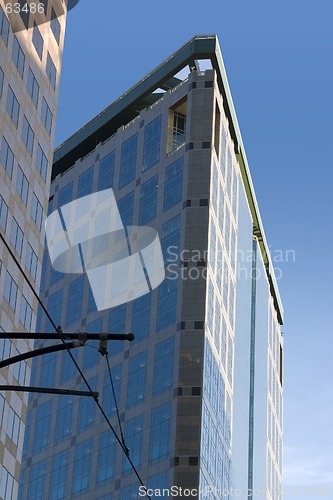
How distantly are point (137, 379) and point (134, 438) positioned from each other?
21.6 ft

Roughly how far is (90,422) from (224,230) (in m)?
27.9

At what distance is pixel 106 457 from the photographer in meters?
117

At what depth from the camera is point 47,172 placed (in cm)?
6675

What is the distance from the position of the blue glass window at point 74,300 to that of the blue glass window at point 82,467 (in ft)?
58.2

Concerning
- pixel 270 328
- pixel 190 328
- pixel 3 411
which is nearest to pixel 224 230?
pixel 190 328

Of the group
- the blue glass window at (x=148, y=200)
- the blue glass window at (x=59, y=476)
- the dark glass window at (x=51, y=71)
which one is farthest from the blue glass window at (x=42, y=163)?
the blue glass window at (x=59, y=476)

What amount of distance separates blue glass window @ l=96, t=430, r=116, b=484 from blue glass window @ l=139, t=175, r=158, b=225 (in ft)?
83.6

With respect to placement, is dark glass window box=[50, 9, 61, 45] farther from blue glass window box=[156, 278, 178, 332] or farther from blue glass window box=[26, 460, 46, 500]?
blue glass window box=[26, 460, 46, 500]

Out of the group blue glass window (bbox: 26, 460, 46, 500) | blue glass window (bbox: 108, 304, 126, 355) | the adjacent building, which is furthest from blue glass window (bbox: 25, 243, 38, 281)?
blue glass window (bbox: 26, 460, 46, 500)

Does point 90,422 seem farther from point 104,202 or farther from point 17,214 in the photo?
point 17,214

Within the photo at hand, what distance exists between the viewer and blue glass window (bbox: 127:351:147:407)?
116m

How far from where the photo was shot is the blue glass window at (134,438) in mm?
111925

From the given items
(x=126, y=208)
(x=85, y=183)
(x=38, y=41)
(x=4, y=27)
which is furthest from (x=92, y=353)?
(x=4, y=27)

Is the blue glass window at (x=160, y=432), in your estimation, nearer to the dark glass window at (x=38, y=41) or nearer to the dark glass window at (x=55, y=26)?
the dark glass window at (x=55, y=26)
